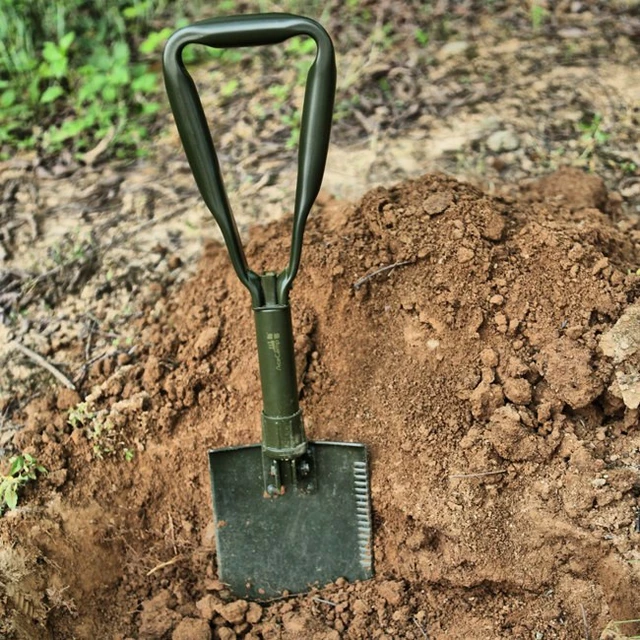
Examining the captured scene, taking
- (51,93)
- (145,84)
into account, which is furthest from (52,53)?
(145,84)

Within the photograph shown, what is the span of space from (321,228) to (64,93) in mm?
1716

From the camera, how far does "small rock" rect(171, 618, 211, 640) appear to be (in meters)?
2.04

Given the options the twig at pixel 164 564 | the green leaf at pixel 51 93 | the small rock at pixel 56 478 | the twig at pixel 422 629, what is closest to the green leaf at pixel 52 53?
the green leaf at pixel 51 93

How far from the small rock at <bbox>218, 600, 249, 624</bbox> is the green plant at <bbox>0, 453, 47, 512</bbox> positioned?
0.64 metres

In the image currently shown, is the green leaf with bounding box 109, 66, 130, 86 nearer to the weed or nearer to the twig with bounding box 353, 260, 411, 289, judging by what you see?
the weed

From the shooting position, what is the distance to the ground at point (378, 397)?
6.63ft

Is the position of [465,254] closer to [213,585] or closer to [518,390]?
[518,390]

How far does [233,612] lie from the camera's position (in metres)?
2.09

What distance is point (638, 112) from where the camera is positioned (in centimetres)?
293

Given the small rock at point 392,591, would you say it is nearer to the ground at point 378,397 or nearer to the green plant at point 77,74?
the ground at point 378,397

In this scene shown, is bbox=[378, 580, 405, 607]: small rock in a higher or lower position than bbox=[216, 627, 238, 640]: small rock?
higher

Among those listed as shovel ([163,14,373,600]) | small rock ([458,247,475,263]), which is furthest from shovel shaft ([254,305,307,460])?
small rock ([458,247,475,263])

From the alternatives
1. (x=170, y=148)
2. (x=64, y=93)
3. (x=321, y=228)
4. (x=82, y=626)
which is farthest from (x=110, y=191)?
(x=82, y=626)

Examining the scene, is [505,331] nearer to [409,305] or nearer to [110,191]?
[409,305]
